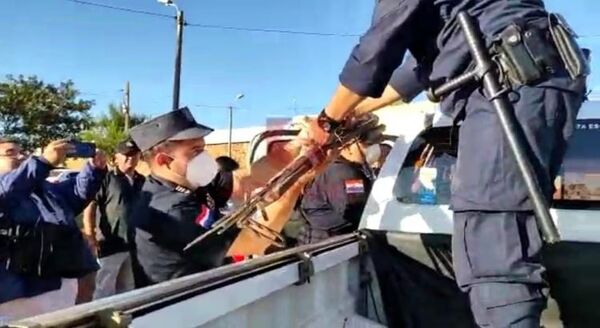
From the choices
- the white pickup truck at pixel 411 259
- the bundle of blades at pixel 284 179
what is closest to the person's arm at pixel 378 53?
the bundle of blades at pixel 284 179

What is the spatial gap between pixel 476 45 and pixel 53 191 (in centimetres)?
303

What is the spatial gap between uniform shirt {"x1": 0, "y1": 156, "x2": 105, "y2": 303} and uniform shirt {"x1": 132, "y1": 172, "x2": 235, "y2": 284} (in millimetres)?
1095

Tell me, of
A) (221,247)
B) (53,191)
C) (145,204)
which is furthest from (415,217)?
(53,191)

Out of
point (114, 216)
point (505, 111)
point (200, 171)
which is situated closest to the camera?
point (505, 111)

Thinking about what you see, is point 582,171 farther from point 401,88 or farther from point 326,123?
point 326,123

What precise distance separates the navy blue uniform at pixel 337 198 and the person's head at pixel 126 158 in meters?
1.81

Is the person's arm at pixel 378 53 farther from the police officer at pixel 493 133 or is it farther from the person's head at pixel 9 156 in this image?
the person's head at pixel 9 156

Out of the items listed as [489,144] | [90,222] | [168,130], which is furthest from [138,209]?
[90,222]

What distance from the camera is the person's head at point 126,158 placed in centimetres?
504

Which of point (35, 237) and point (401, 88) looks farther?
point (35, 237)

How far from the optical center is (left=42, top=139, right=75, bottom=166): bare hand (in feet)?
11.8

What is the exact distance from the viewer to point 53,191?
12.9 ft

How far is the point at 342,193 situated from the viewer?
12.0ft

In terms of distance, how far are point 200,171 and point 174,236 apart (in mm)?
311
